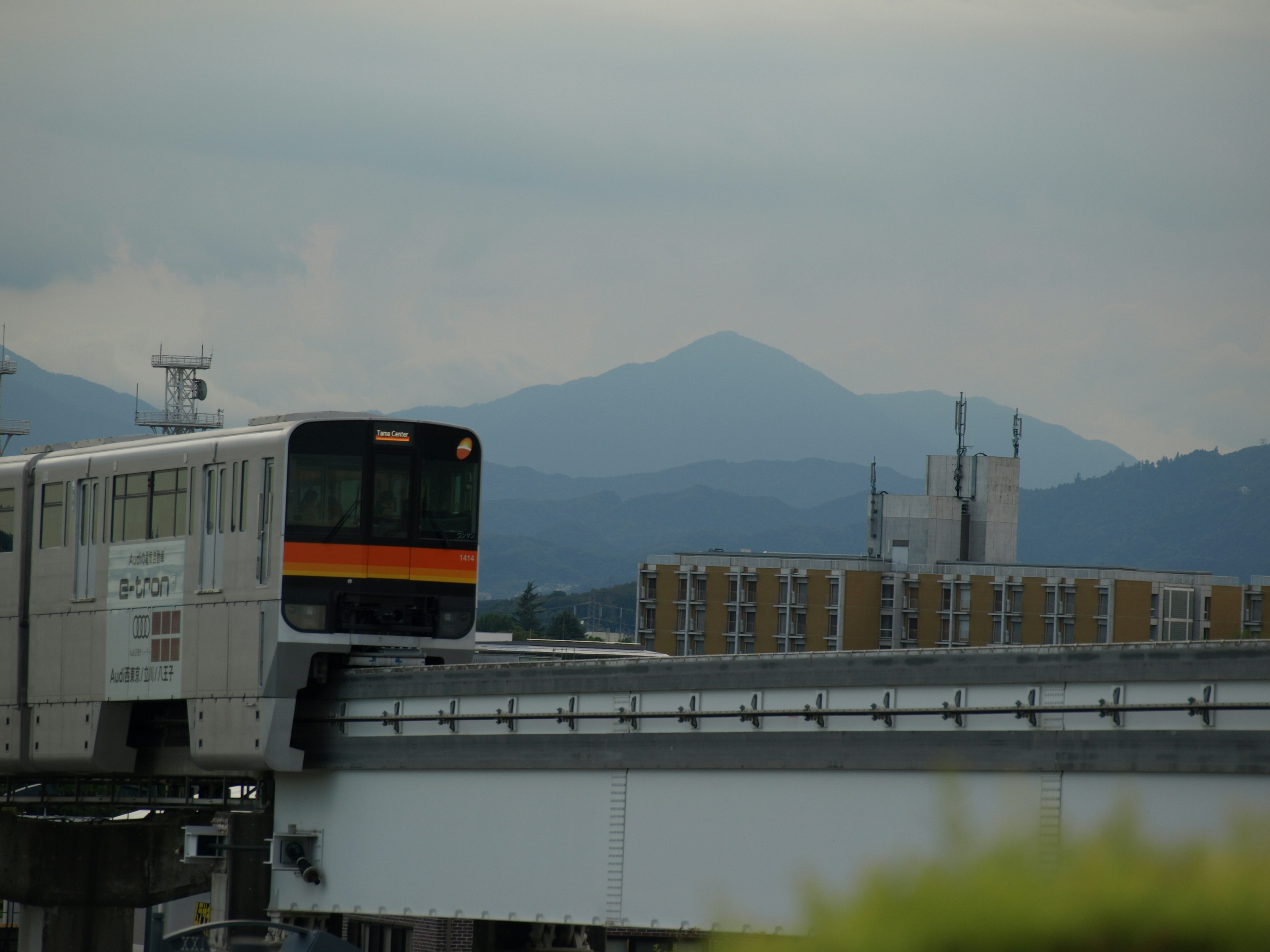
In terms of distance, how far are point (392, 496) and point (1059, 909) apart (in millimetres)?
14971

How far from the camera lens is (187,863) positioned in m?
32.4

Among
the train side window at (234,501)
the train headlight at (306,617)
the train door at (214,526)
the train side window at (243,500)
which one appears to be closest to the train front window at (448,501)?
the train headlight at (306,617)

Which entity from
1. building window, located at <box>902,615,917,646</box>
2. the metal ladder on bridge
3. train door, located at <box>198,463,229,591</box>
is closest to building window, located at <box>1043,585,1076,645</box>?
building window, located at <box>902,615,917,646</box>

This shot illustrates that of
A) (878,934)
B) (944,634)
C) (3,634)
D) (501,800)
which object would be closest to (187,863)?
(3,634)

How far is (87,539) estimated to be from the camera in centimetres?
2242

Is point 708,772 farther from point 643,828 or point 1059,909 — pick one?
point 1059,909

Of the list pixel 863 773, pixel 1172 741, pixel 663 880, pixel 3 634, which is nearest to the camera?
pixel 1172 741

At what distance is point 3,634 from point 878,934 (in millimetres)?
21029

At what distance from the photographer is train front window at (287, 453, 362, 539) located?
19.0 m

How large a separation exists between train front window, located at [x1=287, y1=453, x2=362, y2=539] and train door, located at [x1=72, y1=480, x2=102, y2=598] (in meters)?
4.68

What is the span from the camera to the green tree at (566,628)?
16962 cm

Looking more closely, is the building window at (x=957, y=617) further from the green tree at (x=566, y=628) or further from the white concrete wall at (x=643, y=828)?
the white concrete wall at (x=643, y=828)

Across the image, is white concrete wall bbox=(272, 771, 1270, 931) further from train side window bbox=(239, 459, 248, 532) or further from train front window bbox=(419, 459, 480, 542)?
train front window bbox=(419, 459, 480, 542)

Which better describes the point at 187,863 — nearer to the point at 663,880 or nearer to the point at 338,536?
the point at 338,536
